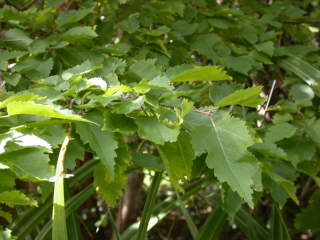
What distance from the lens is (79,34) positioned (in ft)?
3.64

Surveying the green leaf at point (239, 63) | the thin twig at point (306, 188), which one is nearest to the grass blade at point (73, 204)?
the green leaf at point (239, 63)

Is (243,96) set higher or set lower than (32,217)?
higher

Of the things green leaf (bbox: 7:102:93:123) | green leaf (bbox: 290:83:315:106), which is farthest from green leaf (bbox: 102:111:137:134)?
green leaf (bbox: 290:83:315:106)

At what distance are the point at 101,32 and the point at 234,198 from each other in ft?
2.33

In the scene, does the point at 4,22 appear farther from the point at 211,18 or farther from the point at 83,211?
the point at 83,211

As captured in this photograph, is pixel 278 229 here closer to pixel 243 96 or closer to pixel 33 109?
pixel 243 96

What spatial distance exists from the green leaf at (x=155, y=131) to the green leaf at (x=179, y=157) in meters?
0.08

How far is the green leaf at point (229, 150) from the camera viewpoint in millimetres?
720

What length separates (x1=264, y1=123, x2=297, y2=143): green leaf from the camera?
3.49ft

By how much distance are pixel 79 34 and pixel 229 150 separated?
1.81ft

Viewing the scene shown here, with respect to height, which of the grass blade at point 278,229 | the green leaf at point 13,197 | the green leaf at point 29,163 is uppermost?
the green leaf at point 29,163

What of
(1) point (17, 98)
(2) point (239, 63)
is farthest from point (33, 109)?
(2) point (239, 63)

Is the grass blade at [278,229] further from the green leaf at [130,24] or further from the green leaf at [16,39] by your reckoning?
the green leaf at [16,39]

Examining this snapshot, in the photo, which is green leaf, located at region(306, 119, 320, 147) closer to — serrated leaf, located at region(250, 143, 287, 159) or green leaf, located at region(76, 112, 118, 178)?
serrated leaf, located at region(250, 143, 287, 159)
